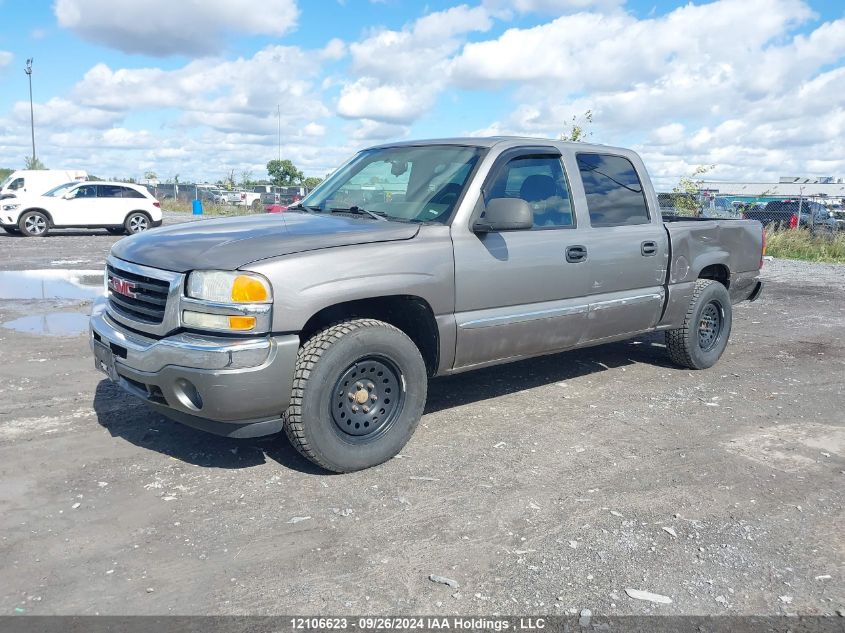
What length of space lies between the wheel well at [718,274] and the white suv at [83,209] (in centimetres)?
1871

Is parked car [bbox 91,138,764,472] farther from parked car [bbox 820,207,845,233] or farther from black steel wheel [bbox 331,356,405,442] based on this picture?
parked car [bbox 820,207,845,233]

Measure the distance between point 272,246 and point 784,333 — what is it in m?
6.90

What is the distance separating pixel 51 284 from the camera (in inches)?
432

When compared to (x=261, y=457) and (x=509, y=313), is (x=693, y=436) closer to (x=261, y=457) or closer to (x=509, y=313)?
(x=509, y=313)

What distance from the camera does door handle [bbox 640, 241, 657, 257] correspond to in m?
5.72

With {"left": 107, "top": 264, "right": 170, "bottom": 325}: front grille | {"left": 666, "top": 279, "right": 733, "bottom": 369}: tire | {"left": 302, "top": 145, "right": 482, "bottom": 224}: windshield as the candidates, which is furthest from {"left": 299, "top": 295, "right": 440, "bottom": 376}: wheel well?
{"left": 666, "top": 279, "right": 733, "bottom": 369}: tire

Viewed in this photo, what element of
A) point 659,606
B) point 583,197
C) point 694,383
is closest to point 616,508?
Result: point 659,606

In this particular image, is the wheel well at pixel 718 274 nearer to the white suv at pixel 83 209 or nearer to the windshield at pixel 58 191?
the white suv at pixel 83 209

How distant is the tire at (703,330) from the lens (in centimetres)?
638

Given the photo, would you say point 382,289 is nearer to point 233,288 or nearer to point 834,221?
point 233,288

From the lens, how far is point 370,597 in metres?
2.91

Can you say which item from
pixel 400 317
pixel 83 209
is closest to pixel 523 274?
pixel 400 317

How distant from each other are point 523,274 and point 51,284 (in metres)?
8.76

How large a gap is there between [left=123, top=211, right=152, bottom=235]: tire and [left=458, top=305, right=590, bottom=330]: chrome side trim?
769 inches
